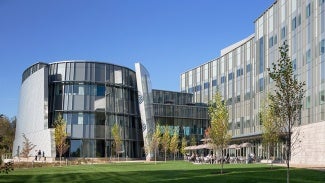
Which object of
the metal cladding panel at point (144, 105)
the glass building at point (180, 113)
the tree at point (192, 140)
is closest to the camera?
the metal cladding panel at point (144, 105)

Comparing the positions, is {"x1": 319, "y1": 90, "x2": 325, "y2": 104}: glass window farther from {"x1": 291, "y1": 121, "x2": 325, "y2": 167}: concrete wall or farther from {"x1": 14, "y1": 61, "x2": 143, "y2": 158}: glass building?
{"x1": 14, "y1": 61, "x2": 143, "y2": 158}: glass building

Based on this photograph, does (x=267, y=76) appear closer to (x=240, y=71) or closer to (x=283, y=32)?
(x=283, y=32)

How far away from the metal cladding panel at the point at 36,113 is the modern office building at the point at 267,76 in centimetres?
3670

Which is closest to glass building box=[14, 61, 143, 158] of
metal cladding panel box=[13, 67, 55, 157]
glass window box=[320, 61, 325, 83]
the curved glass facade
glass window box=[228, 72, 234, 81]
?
the curved glass facade

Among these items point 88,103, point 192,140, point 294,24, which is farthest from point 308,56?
point 192,140

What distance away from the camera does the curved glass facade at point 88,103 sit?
90.2 m

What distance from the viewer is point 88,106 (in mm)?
90938

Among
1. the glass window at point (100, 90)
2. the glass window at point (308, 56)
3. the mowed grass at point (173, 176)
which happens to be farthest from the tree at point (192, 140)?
the mowed grass at point (173, 176)

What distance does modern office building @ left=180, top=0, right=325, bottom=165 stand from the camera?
58.8 m

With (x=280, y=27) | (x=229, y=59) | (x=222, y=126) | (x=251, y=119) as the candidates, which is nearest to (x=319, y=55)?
(x=280, y=27)

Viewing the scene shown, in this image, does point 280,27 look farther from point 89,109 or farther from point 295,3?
point 89,109

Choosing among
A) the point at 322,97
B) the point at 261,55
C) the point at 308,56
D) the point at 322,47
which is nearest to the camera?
the point at 322,97

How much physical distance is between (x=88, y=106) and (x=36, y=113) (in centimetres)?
1109

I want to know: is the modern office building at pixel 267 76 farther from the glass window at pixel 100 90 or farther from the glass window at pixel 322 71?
the glass window at pixel 100 90
